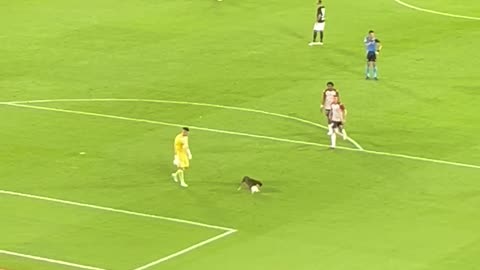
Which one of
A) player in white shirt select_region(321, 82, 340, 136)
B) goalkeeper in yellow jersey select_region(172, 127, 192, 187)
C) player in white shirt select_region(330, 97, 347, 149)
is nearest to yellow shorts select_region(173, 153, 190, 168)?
goalkeeper in yellow jersey select_region(172, 127, 192, 187)

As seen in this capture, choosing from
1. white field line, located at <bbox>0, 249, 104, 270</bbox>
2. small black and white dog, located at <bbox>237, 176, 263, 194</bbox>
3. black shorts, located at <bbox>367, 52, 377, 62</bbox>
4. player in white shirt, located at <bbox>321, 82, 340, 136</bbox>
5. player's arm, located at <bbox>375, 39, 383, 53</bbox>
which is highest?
player's arm, located at <bbox>375, 39, 383, 53</bbox>

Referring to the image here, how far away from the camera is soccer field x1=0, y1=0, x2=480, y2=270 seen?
48344mm

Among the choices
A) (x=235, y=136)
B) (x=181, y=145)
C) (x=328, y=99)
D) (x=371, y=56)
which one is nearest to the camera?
(x=181, y=145)

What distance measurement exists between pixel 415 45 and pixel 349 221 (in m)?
25.4

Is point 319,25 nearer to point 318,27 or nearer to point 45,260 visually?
point 318,27

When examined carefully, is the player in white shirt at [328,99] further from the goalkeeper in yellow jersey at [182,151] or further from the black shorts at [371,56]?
the black shorts at [371,56]

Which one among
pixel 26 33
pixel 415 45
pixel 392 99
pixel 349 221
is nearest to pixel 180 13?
pixel 26 33

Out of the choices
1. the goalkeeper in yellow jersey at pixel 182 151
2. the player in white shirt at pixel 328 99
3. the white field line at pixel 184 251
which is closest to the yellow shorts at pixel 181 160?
the goalkeeper in yellow jersey at pixel 182 151

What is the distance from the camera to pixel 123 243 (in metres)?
48.4

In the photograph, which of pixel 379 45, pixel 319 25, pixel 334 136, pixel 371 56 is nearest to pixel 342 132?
pixel 334 136

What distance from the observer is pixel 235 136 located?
60.1 metres

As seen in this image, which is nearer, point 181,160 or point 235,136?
point 181,160

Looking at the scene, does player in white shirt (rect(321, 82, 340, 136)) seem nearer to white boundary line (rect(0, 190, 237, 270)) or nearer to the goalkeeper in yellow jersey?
the goalkeeper in yellow jersey

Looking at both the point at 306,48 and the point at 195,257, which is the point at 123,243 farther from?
the point at 306,48
